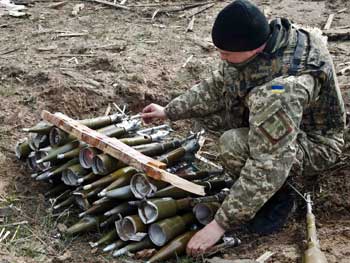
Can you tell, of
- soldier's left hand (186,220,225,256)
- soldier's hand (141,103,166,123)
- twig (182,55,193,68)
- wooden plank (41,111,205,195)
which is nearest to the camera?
soldier's left hand (186,220,225,256)

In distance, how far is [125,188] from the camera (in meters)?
4.50

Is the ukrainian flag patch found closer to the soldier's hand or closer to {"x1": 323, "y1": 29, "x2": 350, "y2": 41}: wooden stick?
the soldier's hand

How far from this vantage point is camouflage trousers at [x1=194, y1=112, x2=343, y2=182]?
14.7ft

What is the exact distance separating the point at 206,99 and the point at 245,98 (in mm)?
662

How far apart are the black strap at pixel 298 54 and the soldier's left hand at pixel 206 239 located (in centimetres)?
111

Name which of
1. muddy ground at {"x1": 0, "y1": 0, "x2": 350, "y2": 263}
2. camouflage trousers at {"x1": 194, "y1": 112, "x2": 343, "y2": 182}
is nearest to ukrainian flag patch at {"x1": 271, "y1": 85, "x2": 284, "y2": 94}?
camouflage trousers at {"x1": 194, "y1": 112, "x2": 343, "y2": 182}

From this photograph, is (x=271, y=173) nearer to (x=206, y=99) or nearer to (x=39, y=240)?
(x=206, y=99)

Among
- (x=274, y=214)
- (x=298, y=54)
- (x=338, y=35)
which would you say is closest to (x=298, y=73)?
(x=298, y=54)

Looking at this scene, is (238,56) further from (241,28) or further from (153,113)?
(153,113)

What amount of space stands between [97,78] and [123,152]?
2.46 meters

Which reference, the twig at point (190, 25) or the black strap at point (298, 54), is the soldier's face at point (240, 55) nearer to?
the black strap at point (298, 54)

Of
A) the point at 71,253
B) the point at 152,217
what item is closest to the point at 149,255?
the point at 152,217

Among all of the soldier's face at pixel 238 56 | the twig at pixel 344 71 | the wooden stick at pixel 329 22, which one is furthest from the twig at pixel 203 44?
the soldier's face at pixel 238 56

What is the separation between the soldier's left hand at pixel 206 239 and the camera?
13.8 ft
